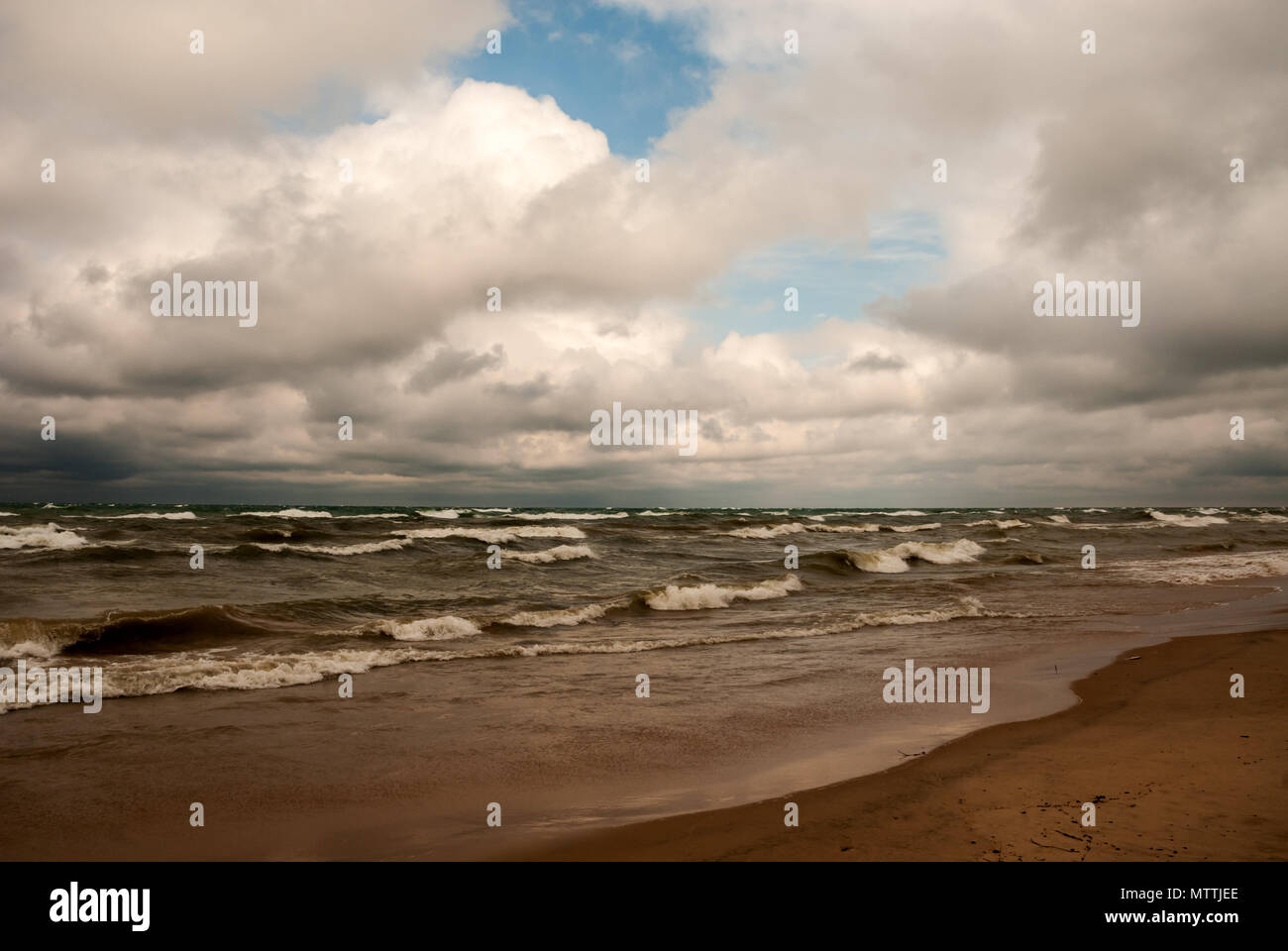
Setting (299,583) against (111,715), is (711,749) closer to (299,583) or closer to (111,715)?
(111,715)

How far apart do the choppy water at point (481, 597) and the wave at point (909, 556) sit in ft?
0.43

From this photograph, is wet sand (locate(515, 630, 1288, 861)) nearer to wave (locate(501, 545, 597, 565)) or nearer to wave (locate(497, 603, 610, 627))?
wave (locate(497, 603, 610, 627))

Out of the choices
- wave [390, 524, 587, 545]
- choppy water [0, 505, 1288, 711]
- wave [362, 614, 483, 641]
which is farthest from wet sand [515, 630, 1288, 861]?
wave [390, 524, 587, 545]

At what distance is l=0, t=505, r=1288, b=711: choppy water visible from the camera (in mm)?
12188

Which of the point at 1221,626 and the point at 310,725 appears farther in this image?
the point at 1221,626

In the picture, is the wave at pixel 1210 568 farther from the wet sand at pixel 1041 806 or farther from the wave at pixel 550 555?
the wave at pixel 550 555

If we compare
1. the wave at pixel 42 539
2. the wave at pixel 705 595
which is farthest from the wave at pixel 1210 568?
the wave at pixel 42 539

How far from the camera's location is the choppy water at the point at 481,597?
12188 mm

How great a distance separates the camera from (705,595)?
19406mm

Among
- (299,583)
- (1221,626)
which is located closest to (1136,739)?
(1221,626)

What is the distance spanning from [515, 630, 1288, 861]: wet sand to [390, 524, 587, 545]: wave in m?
30.1
